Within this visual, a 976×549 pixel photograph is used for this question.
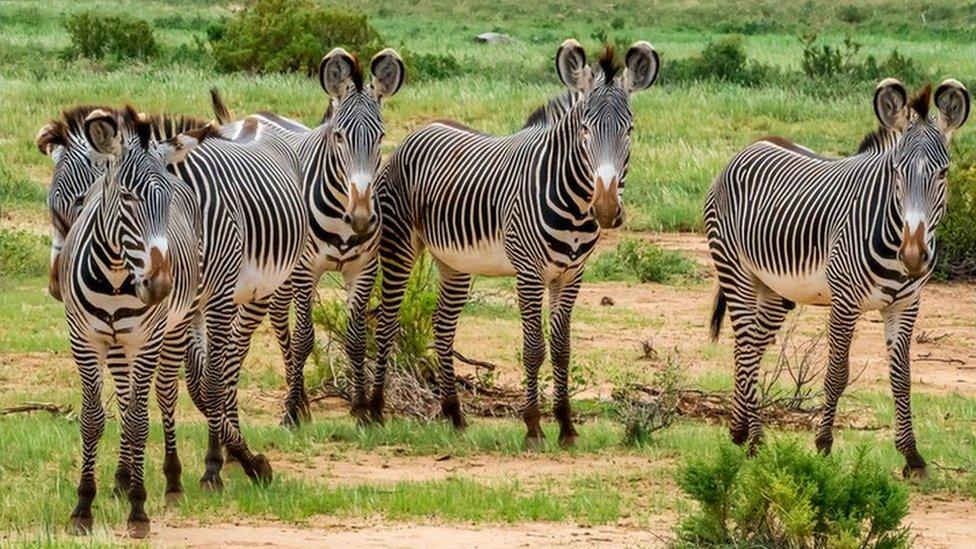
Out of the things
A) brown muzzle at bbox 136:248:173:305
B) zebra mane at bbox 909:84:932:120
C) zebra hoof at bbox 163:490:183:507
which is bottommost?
zebra hoof at bbox 163:490:183:507

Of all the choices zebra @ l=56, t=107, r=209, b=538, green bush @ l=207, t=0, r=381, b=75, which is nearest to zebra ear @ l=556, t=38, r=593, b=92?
zebra @ l=56, t=107, r=209, b=538

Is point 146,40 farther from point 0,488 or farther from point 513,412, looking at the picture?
point 0,488

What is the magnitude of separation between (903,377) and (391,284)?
11.9 ft

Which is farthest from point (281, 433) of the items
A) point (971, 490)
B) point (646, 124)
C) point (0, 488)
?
point (646, 124)

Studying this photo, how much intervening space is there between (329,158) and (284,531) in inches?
136

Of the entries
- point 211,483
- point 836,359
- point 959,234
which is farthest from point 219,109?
point 959,234

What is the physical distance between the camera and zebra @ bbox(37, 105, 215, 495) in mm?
7977

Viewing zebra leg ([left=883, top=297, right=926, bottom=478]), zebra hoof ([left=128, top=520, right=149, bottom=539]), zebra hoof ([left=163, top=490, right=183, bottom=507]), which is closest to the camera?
zebra hoof ([left=128, top=520, right=149, bottom=539])

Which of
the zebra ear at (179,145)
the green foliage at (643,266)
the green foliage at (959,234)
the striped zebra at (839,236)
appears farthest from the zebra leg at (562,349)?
the green foliage at (959,234)

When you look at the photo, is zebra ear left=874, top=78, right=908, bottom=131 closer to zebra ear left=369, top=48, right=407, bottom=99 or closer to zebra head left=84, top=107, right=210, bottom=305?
zebra ear left=369, top=48, right=407, bottom=99

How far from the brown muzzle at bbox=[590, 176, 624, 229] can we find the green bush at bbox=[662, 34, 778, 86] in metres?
21.2

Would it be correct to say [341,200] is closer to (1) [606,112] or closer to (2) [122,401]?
(1) [606,112]

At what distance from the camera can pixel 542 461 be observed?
9.88 m

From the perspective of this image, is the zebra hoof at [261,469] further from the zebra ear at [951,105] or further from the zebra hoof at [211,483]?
the zebra ear at [951,105]
